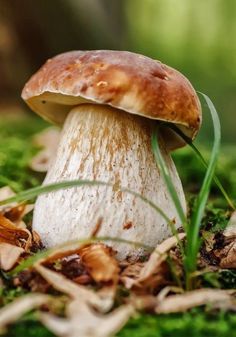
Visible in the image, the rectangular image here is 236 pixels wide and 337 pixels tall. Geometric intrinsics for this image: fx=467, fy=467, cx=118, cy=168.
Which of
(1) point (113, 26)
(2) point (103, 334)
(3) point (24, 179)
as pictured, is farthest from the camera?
(1) point (113, 26)

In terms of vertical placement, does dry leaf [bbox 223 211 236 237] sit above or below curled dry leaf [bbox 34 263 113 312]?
below

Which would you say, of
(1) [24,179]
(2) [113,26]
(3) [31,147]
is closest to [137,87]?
(1) [24,179]

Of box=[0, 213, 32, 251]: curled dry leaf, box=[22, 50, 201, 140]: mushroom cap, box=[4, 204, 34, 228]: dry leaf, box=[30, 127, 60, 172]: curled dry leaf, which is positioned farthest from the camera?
box=[30, 127, 60, 172]: curled dry leaf

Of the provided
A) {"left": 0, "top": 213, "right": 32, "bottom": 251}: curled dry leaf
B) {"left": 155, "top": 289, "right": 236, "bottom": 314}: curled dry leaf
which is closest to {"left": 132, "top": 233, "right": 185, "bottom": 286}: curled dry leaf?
{"left": 155, "top": 289, "right": 236, "bottom": 314}: curled dry leaf

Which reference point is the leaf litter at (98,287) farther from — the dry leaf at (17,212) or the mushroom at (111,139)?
the dry leaf at (17,212)

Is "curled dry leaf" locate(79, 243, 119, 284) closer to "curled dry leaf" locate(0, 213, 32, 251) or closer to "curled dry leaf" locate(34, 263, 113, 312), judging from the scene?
"curled dry leaf" locate(34, 263, 113, 312)

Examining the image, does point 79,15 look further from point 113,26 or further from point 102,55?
point 102,55
